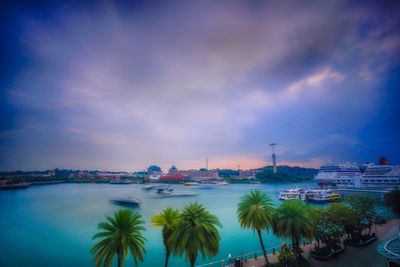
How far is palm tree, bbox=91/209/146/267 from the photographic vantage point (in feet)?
55.3

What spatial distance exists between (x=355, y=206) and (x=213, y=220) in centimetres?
2917

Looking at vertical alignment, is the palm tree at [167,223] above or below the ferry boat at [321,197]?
above

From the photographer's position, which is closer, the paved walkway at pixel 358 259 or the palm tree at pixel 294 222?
the paved walkway at pixel 358 259

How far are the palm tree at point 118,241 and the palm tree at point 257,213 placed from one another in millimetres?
13735

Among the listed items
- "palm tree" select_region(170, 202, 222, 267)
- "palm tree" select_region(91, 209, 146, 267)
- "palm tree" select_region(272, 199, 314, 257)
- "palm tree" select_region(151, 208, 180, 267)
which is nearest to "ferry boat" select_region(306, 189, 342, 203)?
"palm tree" select_region(272, 199, 314, 257)

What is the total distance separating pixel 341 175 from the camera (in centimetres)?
13925

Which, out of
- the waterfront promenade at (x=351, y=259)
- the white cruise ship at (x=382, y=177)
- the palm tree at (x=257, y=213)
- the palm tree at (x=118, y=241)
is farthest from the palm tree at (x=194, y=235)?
the white cruise ship at (x=382, y=177)

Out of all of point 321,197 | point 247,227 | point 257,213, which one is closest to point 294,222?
point 257,213

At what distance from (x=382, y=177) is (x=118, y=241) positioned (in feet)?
455

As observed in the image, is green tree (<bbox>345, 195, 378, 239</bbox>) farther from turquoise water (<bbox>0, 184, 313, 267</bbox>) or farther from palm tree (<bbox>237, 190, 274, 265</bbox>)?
turquoise water (<bbox>0, 184, 313, 267</bbox>)

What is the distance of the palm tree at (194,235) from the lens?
737 inches

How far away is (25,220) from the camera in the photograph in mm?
66000

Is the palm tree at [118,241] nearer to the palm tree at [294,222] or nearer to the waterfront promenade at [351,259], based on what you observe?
the waterfront promenade at [351,259]

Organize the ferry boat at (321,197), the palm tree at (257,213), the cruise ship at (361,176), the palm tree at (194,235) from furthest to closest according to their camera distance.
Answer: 1. the cruise ship at (361,176)
2. the ferry boat at (321,197)
3. the palm tree at (257,213)
4. the palm tree at (194,235)
